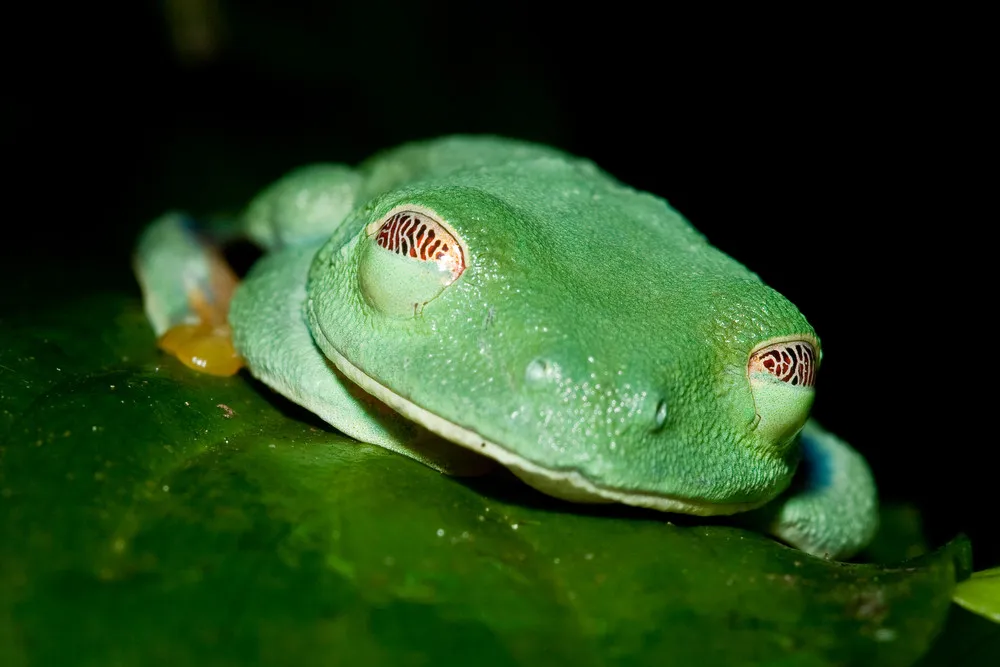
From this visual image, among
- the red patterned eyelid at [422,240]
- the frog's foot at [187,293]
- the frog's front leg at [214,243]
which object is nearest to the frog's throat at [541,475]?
the red patterned eyelid at [422,240]

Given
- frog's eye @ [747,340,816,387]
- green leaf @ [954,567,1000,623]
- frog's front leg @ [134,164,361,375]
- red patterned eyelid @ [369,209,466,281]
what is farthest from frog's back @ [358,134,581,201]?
green leaf @ [954,567,1000,623]

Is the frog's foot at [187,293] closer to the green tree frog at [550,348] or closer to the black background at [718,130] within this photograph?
the green tree frog at [550,348]

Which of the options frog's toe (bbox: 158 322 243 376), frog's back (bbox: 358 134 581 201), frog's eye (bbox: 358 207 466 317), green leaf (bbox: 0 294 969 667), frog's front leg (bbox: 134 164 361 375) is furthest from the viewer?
frog's back (bbox: 358 134 581 201)

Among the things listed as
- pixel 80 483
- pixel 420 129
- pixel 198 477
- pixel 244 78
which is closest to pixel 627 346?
pixel 198 477

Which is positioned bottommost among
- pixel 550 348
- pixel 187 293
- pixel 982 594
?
pixel 187 293

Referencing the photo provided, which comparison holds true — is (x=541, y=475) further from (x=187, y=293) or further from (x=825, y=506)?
(x=187, y=293)

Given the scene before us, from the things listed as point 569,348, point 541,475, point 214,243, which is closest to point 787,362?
point 569,348

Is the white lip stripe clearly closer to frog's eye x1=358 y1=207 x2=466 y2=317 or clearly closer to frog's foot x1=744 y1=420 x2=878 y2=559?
frog's eye x1=358 y1=207 x2=466 y2=317
